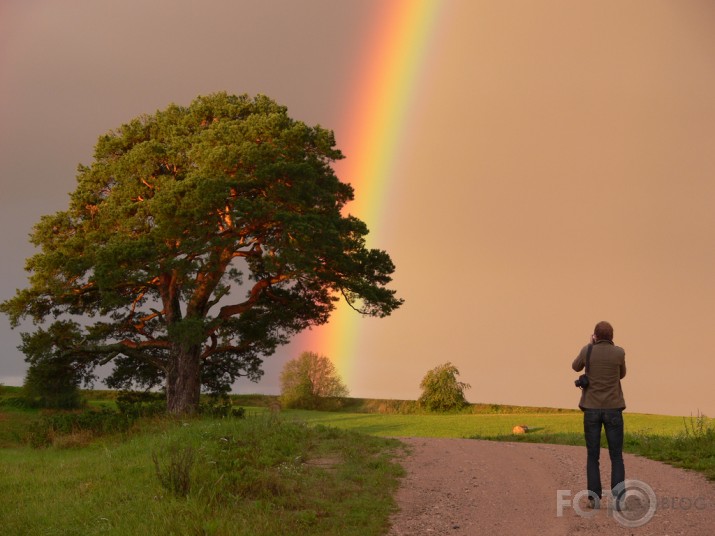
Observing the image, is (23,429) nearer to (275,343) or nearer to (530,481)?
(275,343)

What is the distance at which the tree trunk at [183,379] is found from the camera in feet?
93.8

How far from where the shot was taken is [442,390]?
50281 mm

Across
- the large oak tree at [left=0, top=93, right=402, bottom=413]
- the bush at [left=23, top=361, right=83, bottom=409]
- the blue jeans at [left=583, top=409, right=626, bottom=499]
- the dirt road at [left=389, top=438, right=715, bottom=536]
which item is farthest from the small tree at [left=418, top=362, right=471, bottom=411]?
the blue jeans at [left=583, top=409, right=626, bottom=499]

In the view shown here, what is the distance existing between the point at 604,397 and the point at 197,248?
17958 millimetres

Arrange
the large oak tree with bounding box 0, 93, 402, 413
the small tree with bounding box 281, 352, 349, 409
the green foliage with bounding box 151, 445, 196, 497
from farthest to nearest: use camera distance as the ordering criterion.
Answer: the small tree with bounding box 281, 352, 349, 409 < the large oak tree with bounding box 0, 93, 402, 413 < the green foliage with bounding box 151, 445, 196, 497

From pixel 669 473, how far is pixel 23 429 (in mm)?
26511

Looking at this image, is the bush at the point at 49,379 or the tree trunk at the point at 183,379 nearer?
the tree trunk at the point at 183,379

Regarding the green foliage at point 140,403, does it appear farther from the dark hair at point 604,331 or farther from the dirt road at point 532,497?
the dark hair at point 604,331

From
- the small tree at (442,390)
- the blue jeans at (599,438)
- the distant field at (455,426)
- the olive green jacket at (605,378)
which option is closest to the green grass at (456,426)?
the distant field at (455,426)

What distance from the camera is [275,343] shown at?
3219cm

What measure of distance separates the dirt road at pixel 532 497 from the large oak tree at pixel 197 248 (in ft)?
37.5

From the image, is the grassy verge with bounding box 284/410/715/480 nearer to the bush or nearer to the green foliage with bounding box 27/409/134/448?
the green foliage with bounding box 27/409/134/448

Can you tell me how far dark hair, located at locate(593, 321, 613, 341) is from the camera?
11.6m

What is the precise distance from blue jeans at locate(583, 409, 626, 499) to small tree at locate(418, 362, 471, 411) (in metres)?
38.3
